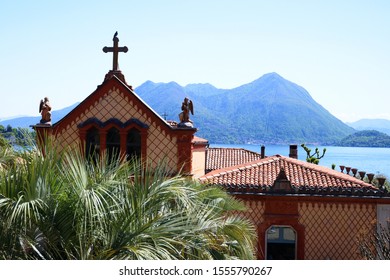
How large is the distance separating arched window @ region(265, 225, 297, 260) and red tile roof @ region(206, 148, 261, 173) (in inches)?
564

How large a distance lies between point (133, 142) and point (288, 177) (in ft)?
18.0

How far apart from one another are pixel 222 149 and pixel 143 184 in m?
27.6

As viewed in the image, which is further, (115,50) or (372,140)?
(372,140)

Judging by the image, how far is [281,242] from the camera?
15750 mm

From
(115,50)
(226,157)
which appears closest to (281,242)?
(115,50)

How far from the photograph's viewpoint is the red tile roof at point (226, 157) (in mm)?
30906

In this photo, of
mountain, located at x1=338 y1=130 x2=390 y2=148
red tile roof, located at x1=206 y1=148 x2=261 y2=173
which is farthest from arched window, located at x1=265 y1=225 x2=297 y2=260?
mountain, located at x1=338 y1=130 x2=390 y2=148

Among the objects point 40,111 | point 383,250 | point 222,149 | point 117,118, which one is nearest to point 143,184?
point 383,250

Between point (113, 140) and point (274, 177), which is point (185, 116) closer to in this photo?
point (113, 140)

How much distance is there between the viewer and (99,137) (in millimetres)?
16281

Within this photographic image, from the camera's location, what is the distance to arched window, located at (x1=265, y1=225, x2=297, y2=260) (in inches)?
617

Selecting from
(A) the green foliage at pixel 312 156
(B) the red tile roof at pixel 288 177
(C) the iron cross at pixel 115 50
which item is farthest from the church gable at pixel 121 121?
(A) the green foliage at pixel 312 156

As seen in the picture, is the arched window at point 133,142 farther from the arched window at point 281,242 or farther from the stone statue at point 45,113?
the arched window at point 281,242
